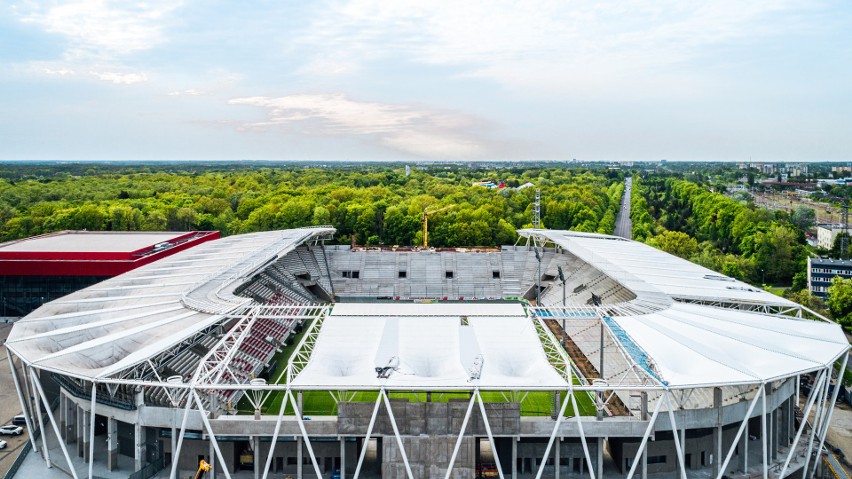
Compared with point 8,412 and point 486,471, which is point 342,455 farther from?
point 8,412

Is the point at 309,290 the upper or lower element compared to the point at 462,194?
lower

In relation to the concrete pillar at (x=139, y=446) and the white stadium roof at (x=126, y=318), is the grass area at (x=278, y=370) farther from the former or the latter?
the concrete pillar at (x=139, y=446)

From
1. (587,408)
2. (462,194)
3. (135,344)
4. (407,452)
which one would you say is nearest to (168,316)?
(135,344)

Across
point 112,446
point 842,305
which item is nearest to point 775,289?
point 842,305

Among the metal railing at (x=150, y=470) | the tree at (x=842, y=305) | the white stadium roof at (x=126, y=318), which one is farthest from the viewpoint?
the tree at (x=842, y=305)

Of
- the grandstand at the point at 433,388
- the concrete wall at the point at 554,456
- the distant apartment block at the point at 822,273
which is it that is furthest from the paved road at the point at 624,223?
the concrete wall at the point at 554,456

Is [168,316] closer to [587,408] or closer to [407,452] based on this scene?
[407,452]

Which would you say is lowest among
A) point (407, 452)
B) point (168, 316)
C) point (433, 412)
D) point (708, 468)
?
point (708, 468)
